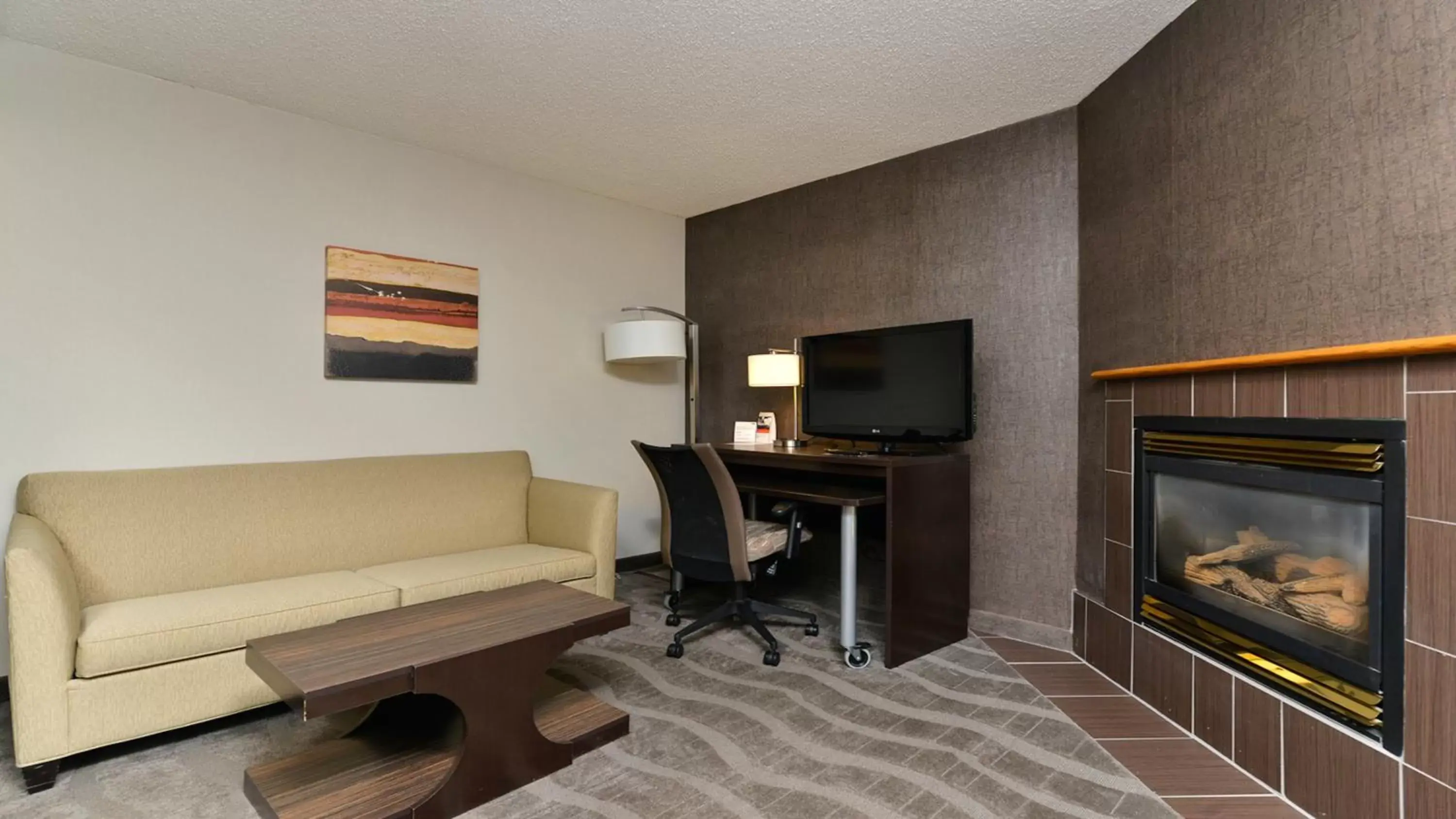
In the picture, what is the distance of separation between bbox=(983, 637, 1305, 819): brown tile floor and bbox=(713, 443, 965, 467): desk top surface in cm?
92

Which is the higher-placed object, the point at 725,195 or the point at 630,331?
the point at 725,195

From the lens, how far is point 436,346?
3.42 metres

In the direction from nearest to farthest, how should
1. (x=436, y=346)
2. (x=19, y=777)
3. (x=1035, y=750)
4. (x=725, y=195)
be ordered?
(x=19, y=777)
(x=1035, y=750)
(x=436, y=346)
(x=725, y=195)

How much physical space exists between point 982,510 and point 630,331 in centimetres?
212

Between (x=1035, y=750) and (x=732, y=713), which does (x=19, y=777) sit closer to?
(x=732, y=713)

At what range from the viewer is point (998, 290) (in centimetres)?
316

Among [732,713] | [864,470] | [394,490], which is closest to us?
[732,713]

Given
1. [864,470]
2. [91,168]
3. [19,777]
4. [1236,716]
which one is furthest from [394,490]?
[1236,716]

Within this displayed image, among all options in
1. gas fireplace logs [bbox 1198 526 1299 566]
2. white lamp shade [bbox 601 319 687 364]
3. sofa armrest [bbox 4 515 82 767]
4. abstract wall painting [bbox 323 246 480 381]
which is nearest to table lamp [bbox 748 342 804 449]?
white lamp shade [bbox 601 319 687 364]

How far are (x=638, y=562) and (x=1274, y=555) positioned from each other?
329 centimetres

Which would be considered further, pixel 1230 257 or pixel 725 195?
pixel 725 195

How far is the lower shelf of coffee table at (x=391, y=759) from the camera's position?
1.73 m

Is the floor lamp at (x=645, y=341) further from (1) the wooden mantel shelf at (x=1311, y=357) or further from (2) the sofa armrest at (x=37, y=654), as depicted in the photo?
(2) the sofa armrest at (x=37, y=654)

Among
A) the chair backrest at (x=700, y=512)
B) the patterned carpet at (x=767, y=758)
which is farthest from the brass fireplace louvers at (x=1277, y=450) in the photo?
the chair backrest at (x=700, y=512)
